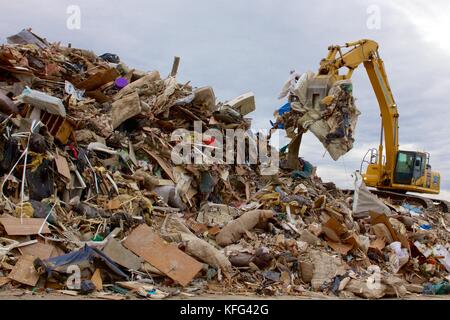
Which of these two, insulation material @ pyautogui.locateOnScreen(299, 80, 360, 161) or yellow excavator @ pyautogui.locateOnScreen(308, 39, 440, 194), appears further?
yellow excavator @ pyautogui.locateOnScreen(308, 39, 440, 194)

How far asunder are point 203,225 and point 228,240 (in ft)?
2.47

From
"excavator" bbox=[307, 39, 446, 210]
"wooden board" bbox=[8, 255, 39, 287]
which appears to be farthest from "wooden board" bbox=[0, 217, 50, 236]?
"excavator" bbox=[307, 39, 446, 210]

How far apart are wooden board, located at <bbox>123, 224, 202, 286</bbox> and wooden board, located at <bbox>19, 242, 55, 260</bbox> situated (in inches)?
37.7

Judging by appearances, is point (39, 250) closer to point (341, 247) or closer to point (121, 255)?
point (121, 255)

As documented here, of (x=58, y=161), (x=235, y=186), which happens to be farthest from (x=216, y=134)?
(x=58, y=161)

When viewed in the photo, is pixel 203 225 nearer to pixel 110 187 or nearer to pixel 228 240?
pixel 228 240

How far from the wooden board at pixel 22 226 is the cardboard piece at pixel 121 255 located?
91 cm

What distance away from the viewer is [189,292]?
6105 millimetres

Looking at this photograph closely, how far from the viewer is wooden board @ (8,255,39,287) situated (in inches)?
223

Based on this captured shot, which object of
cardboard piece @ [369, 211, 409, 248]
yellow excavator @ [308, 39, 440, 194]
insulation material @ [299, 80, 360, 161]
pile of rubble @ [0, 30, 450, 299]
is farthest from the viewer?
yellow excavator @ [308, 39, 440, 194]

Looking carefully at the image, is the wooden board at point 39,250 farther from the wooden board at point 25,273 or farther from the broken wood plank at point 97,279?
the broken wood plank at point 97,279

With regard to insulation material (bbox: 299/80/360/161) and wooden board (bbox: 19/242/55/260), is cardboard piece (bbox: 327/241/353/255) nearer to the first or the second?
insulation material (bbox: 299/80/360/161)

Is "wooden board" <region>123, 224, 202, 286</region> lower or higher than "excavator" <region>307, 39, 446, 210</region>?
lower

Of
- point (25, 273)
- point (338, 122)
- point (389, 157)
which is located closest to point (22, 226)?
point (25, 273)
